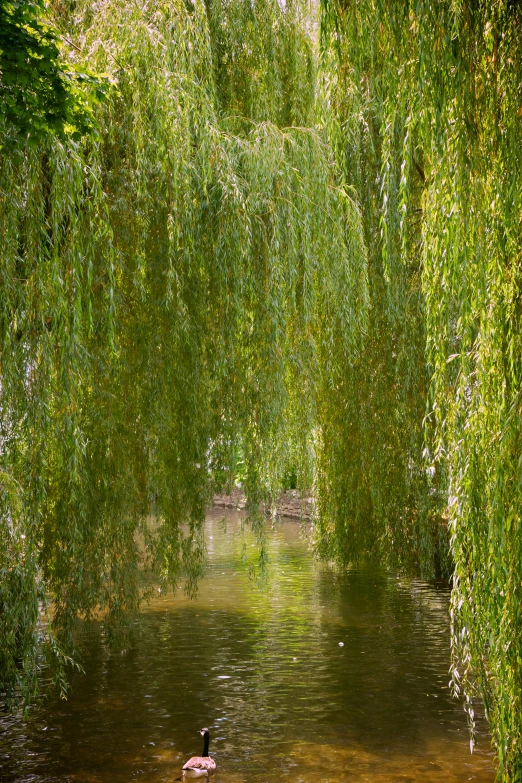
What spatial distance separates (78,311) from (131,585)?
290 cm

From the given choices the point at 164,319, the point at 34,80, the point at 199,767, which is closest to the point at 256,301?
the point at 164,319

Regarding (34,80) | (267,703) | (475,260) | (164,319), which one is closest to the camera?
(475,260)

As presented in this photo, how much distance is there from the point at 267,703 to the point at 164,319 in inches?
118

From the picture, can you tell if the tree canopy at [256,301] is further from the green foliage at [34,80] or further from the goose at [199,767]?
the goose at [199,767]

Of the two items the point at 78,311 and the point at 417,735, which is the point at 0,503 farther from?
the point at 417,735

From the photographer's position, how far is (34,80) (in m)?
4.61

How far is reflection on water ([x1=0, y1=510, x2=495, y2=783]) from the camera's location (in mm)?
6168

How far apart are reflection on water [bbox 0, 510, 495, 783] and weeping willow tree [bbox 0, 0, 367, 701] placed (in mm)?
574

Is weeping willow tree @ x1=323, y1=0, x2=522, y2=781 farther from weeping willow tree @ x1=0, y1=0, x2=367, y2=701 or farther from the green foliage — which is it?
weeping willow tree @ x1=0, y1=0, x2=367, y2=701

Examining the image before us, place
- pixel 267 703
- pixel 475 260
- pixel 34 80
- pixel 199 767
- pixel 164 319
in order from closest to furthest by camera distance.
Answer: pixel 475 260 < pixel 34 80 < pixel 199 767 < pixel 164 319 < pixel 267 703

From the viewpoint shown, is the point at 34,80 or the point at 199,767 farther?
the point at 199,767

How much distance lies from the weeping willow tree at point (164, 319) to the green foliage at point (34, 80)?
0.99 meters

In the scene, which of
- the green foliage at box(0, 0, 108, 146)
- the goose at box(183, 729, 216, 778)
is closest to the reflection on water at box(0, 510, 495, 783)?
the goose at box(183, 729, 216, 778)

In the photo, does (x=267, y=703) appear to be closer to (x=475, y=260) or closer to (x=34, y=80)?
(x=475, y=260)
